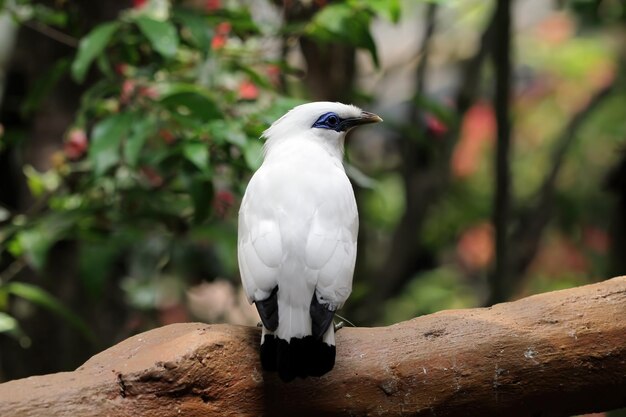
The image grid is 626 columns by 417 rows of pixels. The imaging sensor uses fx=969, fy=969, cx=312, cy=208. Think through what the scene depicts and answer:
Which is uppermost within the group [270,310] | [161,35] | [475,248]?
[161,35]

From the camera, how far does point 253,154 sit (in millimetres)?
3193

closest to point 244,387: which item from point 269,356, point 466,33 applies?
point 269,356

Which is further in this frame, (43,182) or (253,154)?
(43,182)

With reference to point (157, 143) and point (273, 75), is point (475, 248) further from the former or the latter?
point (157, 143)

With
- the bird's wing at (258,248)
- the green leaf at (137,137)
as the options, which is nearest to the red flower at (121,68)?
the green leaf at (137,137)

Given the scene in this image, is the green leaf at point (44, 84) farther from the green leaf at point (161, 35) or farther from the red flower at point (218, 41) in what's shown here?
the red flower at point (218, 41)

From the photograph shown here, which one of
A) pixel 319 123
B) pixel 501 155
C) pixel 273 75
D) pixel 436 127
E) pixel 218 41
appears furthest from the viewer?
pixel 436 127

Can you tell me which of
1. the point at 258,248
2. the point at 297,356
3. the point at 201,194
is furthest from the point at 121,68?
the point at 297,356

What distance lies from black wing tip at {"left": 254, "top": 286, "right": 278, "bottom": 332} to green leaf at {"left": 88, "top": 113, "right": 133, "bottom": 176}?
3.32 feet

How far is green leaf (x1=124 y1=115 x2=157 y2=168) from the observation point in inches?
127

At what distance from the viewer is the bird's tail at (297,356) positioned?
2410 mm

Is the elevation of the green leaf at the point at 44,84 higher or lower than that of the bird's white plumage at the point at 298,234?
higher

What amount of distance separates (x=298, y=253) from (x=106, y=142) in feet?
3.34

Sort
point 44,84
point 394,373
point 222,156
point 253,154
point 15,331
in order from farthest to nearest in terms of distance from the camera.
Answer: point 15,331 → point 44,84 → point 222,156 → point 253,154 → point 394,373
